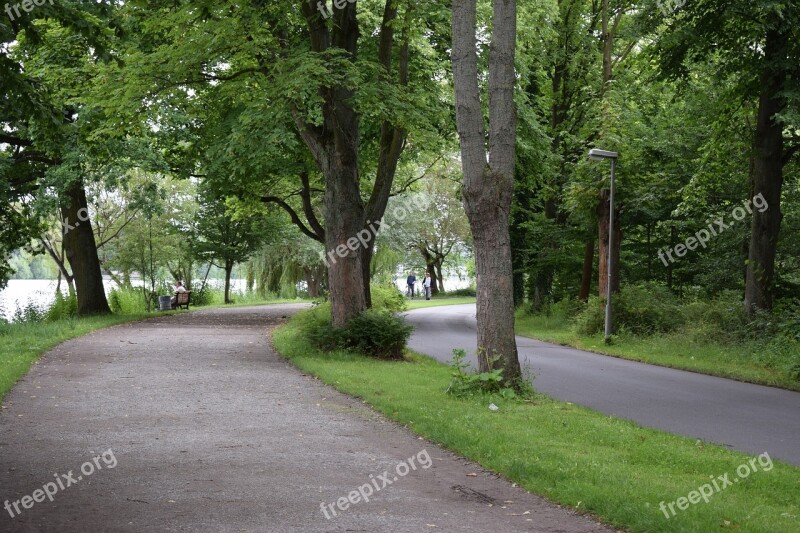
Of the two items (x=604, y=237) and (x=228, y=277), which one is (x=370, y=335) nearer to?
(x=604, y=237)

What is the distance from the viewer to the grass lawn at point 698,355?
1639cm

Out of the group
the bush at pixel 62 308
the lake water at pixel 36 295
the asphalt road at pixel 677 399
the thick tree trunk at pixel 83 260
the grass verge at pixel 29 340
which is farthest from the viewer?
the lake water at pixel 36 295

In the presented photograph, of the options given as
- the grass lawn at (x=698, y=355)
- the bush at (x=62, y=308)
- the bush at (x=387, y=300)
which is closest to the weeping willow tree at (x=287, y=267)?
the bush at (x=62, y=308)

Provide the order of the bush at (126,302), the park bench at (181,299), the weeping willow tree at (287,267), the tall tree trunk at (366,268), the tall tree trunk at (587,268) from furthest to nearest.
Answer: the weeping willow tree at (287,267), the park bench at (181,299), the bush at (126,302), the tall tree trunk at (587,268), the tall tree trunk at (366,268)

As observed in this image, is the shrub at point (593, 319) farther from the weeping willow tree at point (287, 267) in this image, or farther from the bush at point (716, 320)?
the weeping willow tree at point (287, 267)

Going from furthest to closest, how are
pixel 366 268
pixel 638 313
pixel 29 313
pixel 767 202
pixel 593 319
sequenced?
pixel 29 313 → pixel 593 319 → pixel 638 313 → pixel 366 268 → pixel 767 202

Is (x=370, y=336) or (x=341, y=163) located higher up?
(x=341, y=163)

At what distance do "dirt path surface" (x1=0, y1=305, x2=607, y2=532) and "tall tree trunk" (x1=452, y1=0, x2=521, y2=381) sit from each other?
8.02 ft

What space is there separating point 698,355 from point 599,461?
12.3 metres

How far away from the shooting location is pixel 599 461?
8.13 meters

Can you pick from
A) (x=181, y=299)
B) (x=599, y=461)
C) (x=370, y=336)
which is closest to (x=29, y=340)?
(x=370, y=336)

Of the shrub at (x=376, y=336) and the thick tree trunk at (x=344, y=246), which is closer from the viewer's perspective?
the shrub at (x=376, y=336)

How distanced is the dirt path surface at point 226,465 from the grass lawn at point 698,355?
845 cm

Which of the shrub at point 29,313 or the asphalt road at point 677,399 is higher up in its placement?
the shrub at point 29,313
